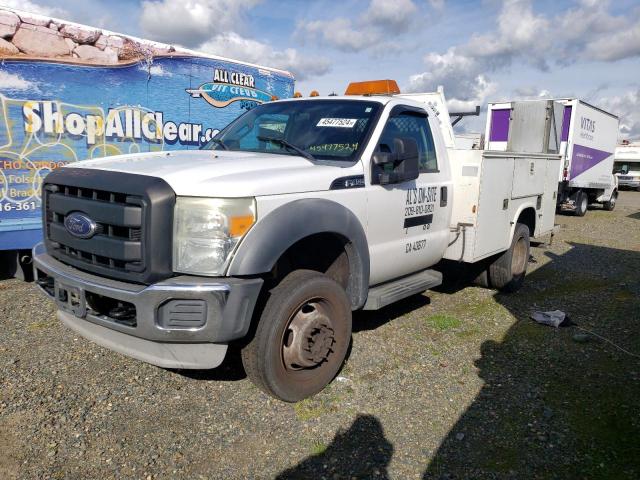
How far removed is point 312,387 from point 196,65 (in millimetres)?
5065

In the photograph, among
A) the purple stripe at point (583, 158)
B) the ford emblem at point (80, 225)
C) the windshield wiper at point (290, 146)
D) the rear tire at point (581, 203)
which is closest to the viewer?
the ford emblem at point (80, 225)

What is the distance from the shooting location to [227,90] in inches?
297

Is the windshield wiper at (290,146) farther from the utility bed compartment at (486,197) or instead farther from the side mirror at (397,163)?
the utility bed compartment at (486,197)

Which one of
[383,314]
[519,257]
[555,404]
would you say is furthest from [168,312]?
[519,257]

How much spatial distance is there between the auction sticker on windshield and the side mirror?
387 millimetres

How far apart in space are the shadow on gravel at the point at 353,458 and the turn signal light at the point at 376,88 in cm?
315

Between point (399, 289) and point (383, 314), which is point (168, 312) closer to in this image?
point (399, 289)

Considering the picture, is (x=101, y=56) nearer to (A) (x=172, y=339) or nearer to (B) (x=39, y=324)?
(B) (x=39, y=324)

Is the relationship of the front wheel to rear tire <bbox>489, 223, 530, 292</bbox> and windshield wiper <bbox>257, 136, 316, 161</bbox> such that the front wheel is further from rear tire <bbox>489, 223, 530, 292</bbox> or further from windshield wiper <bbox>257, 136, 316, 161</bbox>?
rear tire <bbox>489, 223, 530, 292</bbox>

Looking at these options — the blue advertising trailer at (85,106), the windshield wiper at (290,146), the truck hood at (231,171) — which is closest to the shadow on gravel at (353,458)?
the truck hood at (231,171)

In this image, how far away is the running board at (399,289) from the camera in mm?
4102

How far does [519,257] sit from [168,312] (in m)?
4.93

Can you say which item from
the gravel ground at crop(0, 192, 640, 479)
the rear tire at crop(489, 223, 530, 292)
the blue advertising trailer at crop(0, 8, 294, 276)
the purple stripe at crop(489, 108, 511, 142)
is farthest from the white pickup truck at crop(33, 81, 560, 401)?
the purple stripe at crop(489, 108, 511, 142)

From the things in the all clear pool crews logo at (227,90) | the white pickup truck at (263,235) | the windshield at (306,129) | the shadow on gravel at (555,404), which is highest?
the all clear pool crews logo at (227,90)
